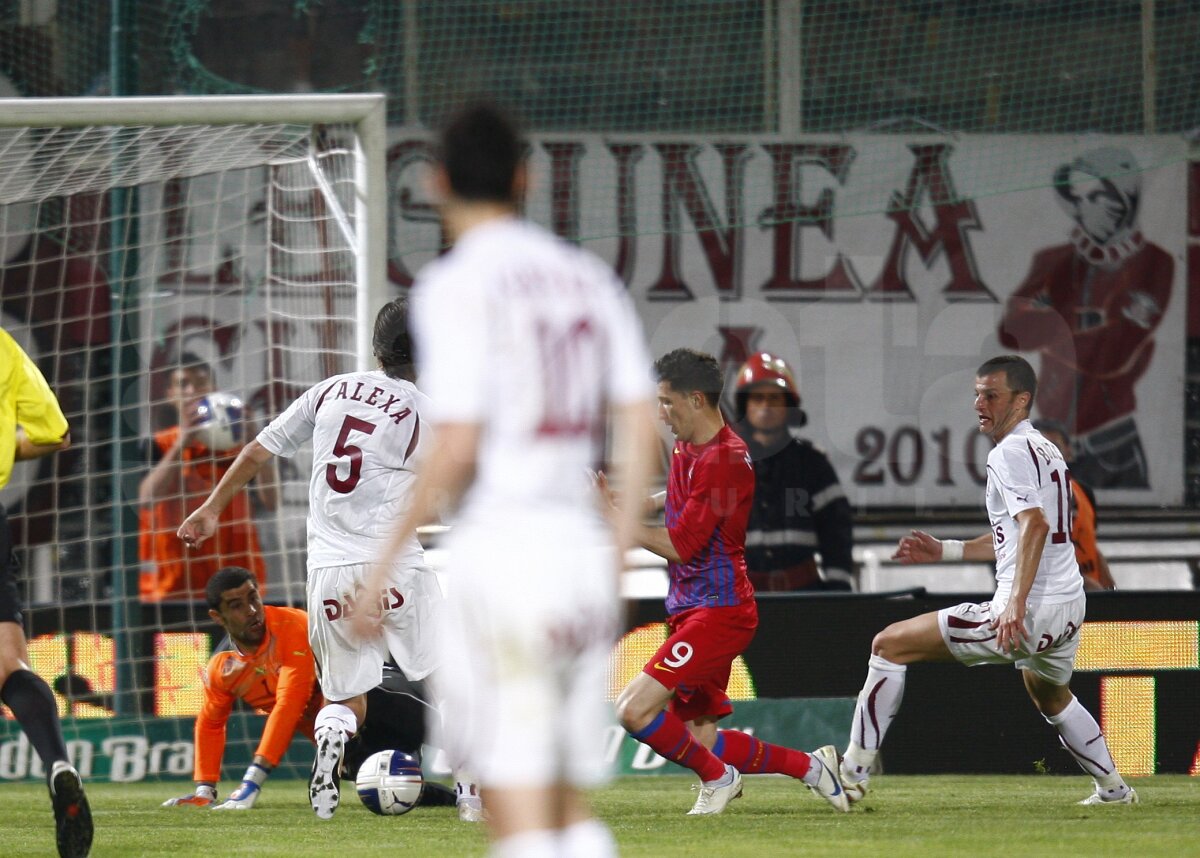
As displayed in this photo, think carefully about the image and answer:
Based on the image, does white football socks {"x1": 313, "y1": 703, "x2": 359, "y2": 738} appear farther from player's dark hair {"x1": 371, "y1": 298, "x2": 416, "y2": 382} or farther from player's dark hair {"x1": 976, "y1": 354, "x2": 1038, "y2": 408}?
player's dark hair {"x1": 976, "y1": 354, "x2": 1038, "y2": 408}

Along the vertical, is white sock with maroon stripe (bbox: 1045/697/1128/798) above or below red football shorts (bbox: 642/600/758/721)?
below

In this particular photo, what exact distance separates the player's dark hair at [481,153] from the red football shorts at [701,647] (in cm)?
354

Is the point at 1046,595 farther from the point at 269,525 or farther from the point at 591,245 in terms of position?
the point at 591,245

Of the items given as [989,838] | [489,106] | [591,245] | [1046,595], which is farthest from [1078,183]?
[489,106]

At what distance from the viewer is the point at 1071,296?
13391mm

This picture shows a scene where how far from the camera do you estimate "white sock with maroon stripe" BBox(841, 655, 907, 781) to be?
22.9 feet

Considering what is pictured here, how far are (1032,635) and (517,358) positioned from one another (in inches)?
170

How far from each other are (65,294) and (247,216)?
144 cm

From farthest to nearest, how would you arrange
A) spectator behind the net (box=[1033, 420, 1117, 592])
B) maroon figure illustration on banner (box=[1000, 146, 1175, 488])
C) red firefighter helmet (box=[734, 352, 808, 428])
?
maroon figure illustration on banner (box=[1000, 146, 1175, 488])
red firefighter helmet (box=[734, 352, 808, 428])
spectator behind the net (box=[1033, 420, 1117, 592])

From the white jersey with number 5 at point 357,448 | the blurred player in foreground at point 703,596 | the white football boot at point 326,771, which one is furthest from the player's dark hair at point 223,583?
the blurred player in foreground at point 703,596

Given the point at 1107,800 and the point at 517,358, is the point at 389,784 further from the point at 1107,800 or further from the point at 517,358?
the point at 517,358

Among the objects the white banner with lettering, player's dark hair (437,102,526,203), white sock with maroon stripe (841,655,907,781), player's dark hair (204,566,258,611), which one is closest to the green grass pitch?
white sock with maroon stripe (841,655,907,781)

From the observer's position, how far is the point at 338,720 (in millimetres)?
6578

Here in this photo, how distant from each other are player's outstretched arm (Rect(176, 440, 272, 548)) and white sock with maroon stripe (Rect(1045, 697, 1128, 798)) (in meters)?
3.36
